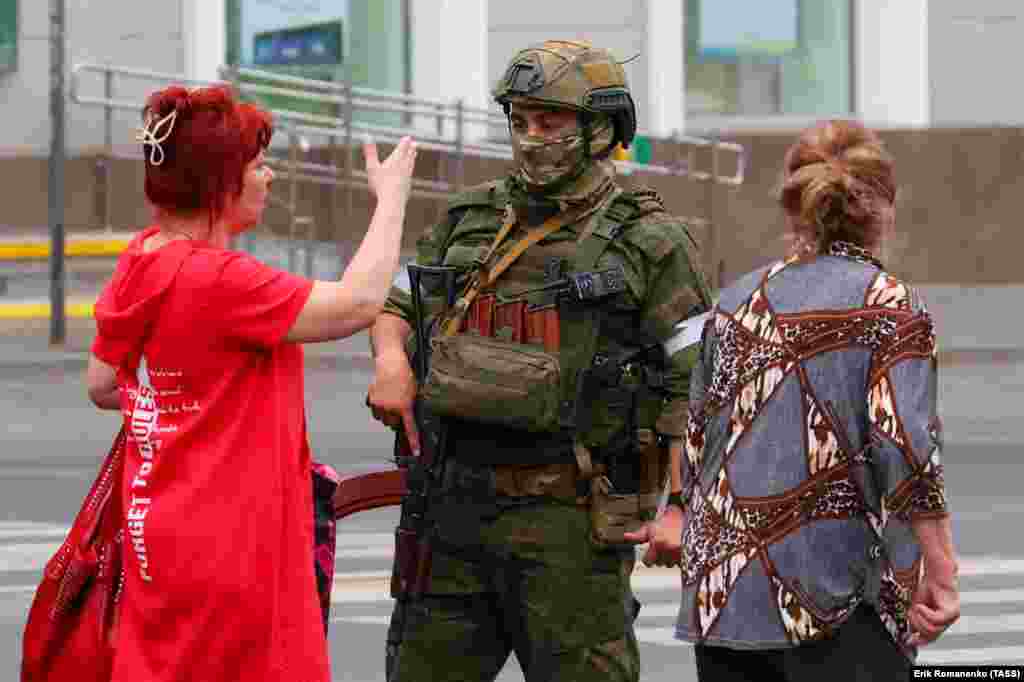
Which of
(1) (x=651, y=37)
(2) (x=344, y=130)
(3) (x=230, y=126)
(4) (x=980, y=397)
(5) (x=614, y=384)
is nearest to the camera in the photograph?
(3) (x=230, y=126)

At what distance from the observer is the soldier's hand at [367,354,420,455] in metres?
5.16

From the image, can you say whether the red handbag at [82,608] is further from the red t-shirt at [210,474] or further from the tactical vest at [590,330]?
the tactical vest at [590,330]

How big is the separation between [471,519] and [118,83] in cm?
1807

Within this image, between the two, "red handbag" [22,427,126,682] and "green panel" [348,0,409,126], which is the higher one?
"green panel" [348,0,409,126]

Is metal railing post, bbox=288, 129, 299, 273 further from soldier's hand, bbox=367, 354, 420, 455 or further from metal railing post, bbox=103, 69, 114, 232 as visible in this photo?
soldier's hand, bbox=367, 354, 420, 455

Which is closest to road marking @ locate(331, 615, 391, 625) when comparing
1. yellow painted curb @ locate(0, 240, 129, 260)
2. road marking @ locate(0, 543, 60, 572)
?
road marking @ locate(0, 543, 60, 572)

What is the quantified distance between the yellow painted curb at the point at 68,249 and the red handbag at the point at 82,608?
16.0m

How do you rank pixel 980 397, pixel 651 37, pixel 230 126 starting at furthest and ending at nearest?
1. pixel 651 37
2. pixel 980 397
3. pixel 230 126

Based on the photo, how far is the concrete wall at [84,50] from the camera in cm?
2269

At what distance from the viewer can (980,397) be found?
16.4 meters

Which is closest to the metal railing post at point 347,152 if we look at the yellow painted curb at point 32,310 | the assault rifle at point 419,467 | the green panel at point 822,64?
the yellow painted curb at point 32,310

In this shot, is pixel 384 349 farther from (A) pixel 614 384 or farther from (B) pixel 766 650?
(B) pixel 766 650

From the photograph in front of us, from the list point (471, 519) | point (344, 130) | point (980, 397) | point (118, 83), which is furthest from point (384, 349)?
point (118, 83)

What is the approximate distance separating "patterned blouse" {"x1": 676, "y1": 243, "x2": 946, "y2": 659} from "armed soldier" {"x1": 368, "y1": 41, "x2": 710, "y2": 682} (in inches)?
20.3
